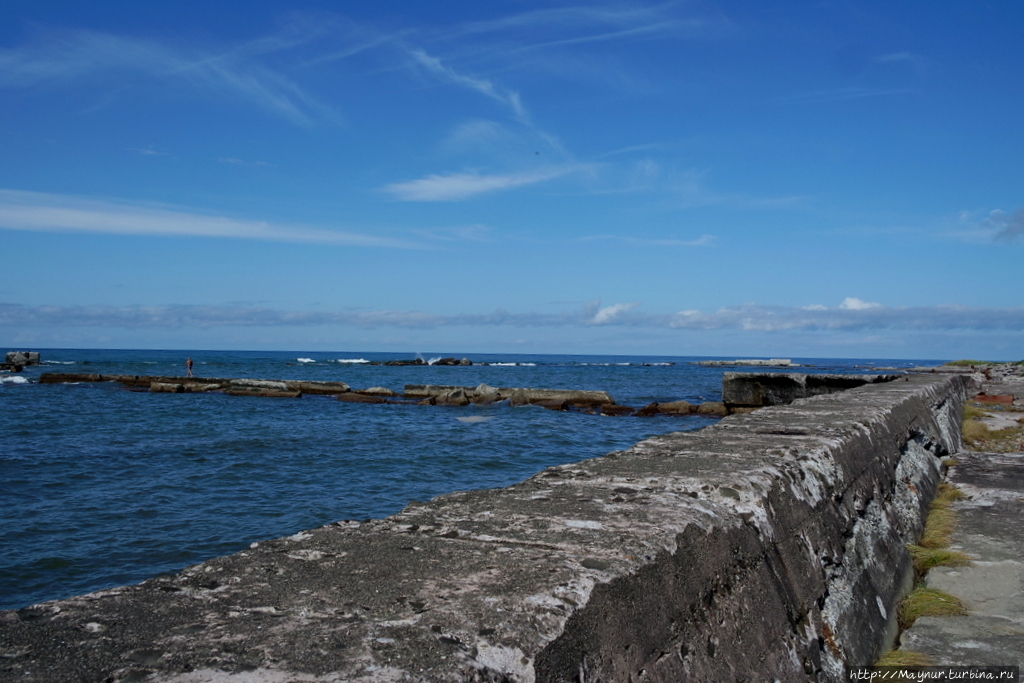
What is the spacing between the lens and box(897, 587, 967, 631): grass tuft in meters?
A: 2.99

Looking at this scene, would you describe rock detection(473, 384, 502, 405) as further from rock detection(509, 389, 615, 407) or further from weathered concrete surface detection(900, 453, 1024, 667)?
weathered concrete surface detection(900, 453, 1024, 667)

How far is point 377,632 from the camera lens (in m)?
1.46

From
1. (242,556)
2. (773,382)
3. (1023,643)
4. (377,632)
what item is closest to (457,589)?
(377,632)

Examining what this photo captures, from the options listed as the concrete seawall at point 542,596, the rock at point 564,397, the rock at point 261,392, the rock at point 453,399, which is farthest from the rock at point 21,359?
the concrete seawall at point 542,596

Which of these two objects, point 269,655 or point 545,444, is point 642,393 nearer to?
point 545,444

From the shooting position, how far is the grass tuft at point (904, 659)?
2523mm

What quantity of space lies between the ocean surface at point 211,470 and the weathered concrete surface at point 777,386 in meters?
1.47

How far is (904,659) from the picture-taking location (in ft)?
8.41

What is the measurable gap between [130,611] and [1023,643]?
116 inches

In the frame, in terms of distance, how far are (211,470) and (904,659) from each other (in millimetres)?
11044

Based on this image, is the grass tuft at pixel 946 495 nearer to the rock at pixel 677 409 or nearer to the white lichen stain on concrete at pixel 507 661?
the white lichen stain on concrete at pixel 507 661

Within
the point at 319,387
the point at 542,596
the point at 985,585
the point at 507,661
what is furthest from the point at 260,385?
the point at 507,661

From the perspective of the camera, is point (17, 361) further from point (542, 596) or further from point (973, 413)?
point (542, 596)

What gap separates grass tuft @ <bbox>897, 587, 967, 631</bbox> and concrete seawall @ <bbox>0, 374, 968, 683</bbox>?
8 centimetres
